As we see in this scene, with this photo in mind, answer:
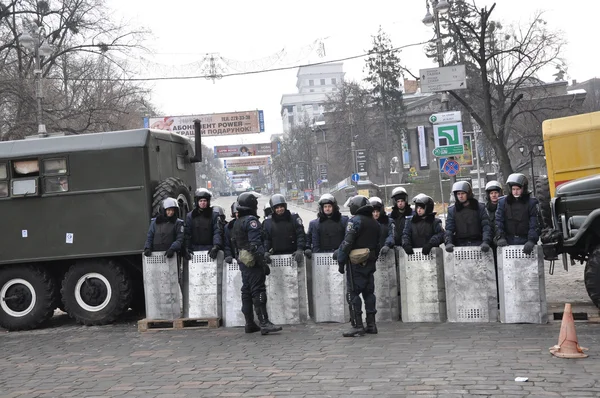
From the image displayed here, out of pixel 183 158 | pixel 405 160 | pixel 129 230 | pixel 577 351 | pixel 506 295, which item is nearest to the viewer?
pixel 577 351

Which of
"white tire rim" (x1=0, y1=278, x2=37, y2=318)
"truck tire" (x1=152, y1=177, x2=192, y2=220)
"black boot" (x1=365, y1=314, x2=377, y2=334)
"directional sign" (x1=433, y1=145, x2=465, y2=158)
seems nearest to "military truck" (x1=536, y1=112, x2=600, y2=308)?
"black boot" (x1=365, y1=314, x2=377, y2=334)

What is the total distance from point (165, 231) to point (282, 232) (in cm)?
186

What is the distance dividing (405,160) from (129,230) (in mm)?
75852

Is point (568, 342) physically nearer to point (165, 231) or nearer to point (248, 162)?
point (165, 231)

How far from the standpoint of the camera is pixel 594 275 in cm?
978

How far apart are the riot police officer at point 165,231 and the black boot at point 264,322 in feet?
6.00

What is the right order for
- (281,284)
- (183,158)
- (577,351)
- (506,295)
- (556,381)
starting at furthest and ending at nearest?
(183,158)
(281,284)
(506,295)
(577,351)
(556,381)

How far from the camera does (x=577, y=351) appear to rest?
768 centimetres

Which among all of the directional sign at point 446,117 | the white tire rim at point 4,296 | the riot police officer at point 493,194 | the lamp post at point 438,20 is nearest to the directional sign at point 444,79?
the directional sign at point 446,117

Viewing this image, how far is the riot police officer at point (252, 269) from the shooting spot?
33.8ft

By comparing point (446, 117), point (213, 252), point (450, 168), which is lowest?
point (213, 252)

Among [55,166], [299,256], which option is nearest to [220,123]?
[55,166]

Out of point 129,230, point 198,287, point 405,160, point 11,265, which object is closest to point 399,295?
point 198,287

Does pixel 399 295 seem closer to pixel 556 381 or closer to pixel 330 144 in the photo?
pixel 556 381
